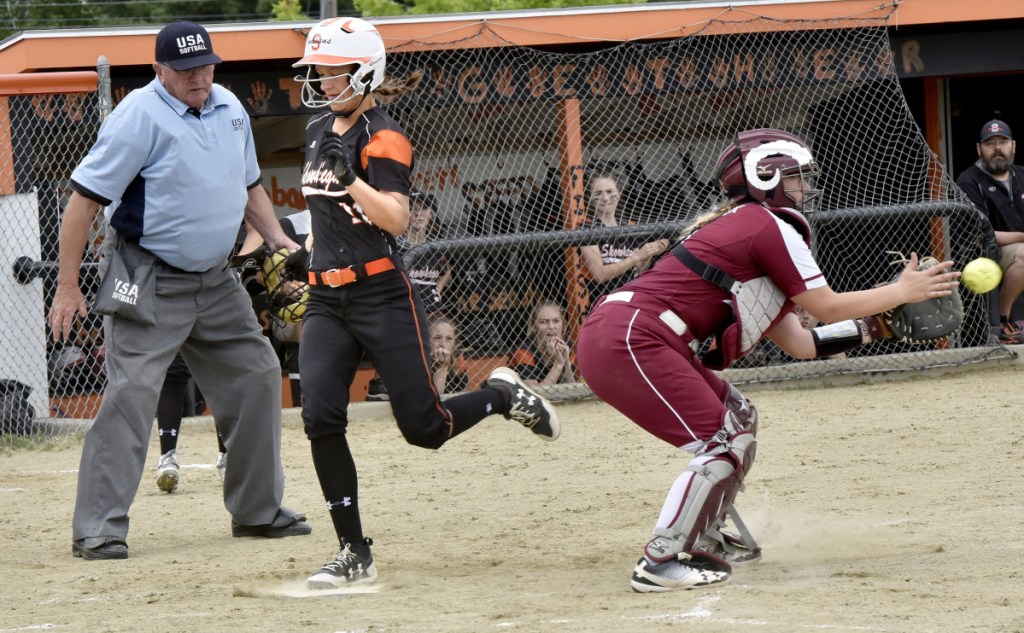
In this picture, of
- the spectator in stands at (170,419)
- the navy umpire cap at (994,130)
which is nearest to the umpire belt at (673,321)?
the spectator in stands at (170,419)

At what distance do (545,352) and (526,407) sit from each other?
4.93 metres

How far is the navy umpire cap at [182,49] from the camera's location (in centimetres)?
576

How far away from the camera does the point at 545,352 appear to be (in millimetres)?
10398

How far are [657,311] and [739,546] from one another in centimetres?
101

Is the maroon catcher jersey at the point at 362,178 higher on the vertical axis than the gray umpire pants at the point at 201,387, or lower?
higher

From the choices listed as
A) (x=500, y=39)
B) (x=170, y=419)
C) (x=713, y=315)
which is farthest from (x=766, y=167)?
(x=500, y=39)

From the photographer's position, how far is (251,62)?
10883 millimetres

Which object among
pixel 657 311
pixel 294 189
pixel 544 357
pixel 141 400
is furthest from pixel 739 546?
pixel 294 189

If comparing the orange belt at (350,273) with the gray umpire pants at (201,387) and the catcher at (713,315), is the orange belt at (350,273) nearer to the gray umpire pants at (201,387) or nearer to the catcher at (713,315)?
the catcher at (713,315)

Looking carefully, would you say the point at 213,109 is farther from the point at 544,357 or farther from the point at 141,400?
the point at 544,357

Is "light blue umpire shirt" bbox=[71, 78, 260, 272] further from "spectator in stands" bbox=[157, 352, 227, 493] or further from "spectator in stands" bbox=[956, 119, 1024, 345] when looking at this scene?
"spectator in stands" bbox=[956, 119, 1024, 345]

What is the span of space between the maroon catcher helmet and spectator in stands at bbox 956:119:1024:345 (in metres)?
6.45

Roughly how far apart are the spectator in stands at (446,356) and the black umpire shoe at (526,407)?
14.4ft

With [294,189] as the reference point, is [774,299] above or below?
above
